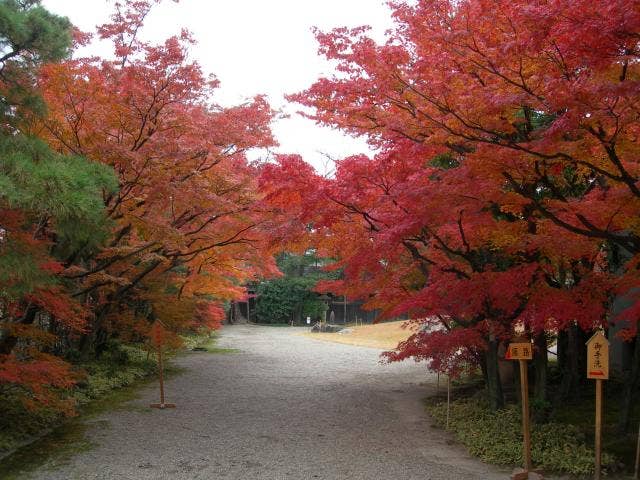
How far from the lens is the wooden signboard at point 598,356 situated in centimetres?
601

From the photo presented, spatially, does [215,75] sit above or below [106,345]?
above

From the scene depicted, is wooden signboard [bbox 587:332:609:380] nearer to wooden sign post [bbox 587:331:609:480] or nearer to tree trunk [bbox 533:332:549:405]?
wooden sign post [bbox 587:331:609:480]

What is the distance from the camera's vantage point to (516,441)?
7.61 metres

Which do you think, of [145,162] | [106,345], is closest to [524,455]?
[145,162]

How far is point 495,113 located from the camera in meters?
5.83

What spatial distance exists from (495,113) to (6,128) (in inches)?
222

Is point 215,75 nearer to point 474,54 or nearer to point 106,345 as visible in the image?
point 474,54

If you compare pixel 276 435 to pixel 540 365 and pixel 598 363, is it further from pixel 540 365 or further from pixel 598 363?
pixel 598 363

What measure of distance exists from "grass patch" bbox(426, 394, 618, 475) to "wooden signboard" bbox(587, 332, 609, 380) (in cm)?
137

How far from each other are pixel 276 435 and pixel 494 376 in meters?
3.91

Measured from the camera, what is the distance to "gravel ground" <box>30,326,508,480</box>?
262 inches

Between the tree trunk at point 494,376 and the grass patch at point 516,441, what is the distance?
0.17 metres

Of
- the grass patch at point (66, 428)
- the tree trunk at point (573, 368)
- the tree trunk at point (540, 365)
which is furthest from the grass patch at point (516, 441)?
the grass patch at point (66, 428)

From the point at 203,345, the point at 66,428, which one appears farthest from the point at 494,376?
the point at 203,345
